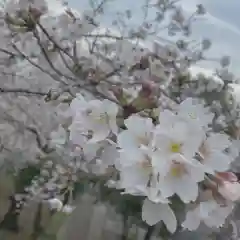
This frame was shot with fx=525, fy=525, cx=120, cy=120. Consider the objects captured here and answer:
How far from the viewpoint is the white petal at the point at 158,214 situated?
523 millimetres

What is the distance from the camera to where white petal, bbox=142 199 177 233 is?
523mm

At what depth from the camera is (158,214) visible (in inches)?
20.7

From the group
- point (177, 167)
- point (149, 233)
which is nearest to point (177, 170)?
point (177, 167)

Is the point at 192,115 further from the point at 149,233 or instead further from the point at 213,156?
the point at 149,233

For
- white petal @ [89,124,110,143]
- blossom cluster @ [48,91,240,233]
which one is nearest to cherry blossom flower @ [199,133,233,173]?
blossom cluster @ [48,91,240,233]

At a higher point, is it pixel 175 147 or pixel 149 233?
pixel 175 147

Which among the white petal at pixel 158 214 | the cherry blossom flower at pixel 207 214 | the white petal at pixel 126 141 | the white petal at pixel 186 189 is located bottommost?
the white petal at pixel 158 214

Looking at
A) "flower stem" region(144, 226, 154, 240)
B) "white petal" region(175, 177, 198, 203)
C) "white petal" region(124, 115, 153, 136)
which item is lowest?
"flower stem" region(144, 226, 154, 240)

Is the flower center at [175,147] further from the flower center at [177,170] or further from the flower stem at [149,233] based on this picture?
the flower stem at [149,233]

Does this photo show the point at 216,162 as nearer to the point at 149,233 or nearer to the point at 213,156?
the point at 213,156

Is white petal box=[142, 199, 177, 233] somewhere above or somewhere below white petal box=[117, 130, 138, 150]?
below

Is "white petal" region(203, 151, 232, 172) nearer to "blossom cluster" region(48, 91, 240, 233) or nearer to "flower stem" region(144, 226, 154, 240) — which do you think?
"blossom cluster" region(48, 91, 240, 233)

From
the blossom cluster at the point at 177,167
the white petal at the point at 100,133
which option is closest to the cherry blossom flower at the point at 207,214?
the blossom cluster at the point at 177,167

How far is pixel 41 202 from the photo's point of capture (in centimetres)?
65
